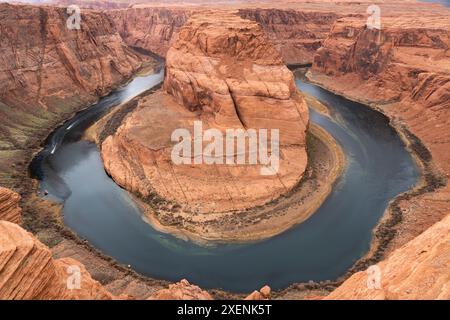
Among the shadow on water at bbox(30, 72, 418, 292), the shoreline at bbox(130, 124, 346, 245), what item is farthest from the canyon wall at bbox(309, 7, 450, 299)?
the shoreline at bbox(130, 124, 346, 245)

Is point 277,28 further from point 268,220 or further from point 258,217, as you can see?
point 268,220

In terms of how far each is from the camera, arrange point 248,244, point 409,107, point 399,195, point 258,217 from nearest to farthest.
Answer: point 248,244 → point 258,217 → point 399,195 → point 409,107

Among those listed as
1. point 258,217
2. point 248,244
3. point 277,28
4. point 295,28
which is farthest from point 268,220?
point 295,28

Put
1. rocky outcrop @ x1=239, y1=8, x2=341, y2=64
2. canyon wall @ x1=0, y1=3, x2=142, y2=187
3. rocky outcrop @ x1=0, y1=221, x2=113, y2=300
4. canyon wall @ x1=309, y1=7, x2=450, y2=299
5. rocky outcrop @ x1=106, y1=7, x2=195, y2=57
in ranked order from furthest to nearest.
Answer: rocky outcrop @ x1=106, y1=7, x2=195, y2=57
rocky outcrop @ x1=239, y1=8, x2=341, y2=64
canyon wall @ x1=0, y1=3, x2=142, y2=187
canyon wall @ x1=309, y1=7, x2=450, y2=299
rocky outcrop @ x1=0, y1=221, x2=113, y2=300

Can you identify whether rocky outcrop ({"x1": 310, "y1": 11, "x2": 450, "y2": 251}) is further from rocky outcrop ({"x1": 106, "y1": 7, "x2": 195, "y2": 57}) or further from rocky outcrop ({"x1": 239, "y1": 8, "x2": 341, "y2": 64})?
rocky outcrop ({"x1": 106, "y1": 7, "x2": 195, "y2": 57})
